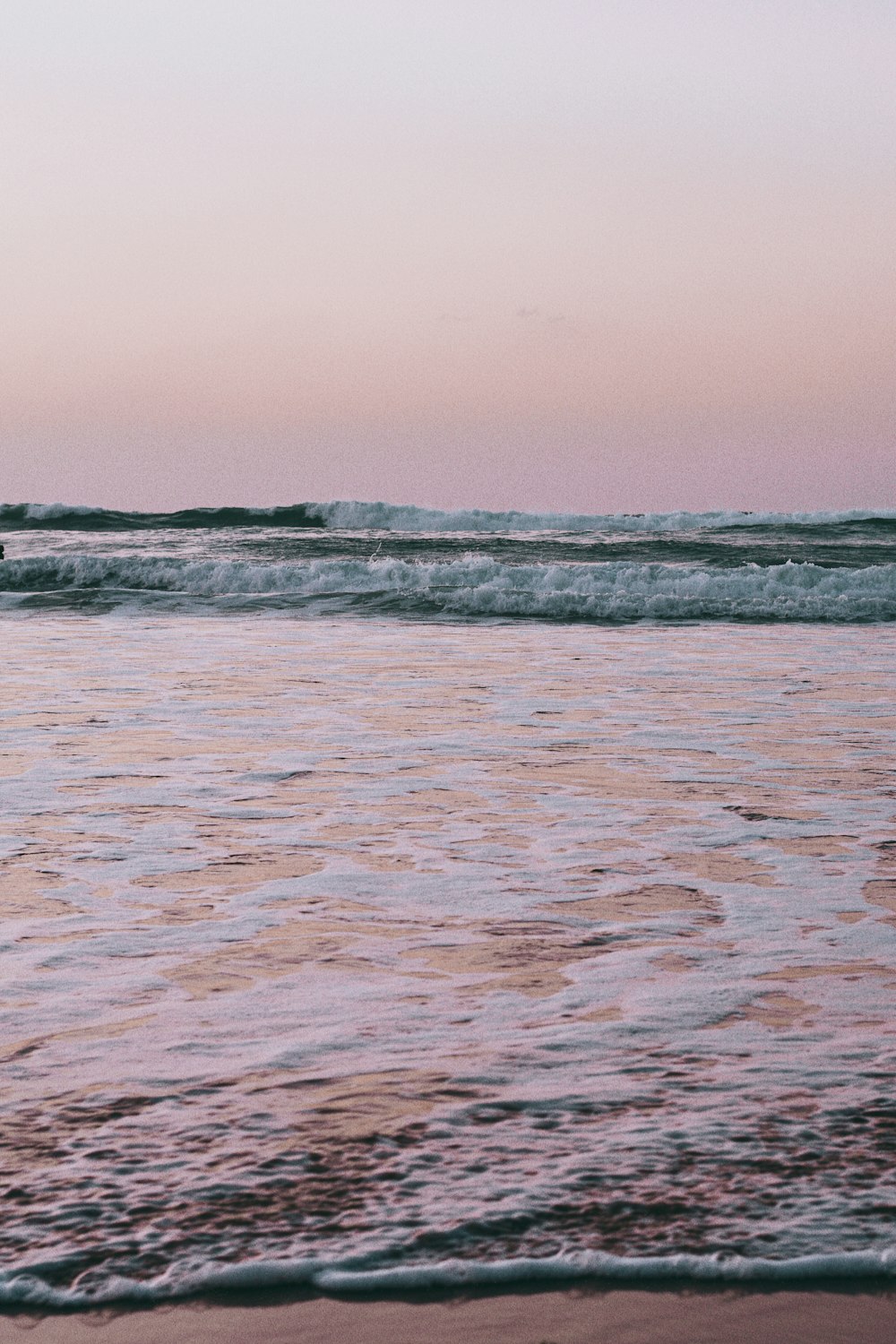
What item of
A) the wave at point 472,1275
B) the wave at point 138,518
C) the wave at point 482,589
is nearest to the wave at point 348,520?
the wave at point 138,518

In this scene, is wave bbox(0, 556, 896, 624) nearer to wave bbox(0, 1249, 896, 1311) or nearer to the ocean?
the ocean

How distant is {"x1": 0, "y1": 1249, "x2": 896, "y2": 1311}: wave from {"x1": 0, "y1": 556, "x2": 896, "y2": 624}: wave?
45.5ft

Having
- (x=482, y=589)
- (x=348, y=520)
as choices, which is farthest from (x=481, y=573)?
(x=348, y=520)

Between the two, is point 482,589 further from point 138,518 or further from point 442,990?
point 138,518

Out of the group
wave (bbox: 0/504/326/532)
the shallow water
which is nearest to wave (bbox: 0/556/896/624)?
the shallow water

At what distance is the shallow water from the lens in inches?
85.9

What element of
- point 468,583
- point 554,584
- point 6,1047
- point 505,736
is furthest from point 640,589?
point 6,1047

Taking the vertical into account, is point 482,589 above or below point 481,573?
below

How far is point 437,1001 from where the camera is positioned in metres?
3.14

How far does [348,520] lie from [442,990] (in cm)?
3219

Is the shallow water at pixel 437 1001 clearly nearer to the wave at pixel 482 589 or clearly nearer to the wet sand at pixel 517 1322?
the wet sand at pixel 517 1322

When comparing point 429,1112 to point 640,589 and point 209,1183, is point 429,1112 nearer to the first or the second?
point 209,1183

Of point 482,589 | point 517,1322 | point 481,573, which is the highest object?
point 481,573

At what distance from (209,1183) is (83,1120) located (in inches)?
14.4
